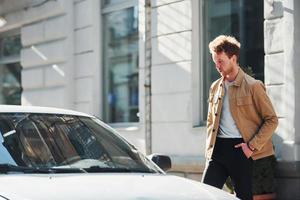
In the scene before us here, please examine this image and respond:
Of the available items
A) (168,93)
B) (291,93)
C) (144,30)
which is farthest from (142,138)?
(291,93)

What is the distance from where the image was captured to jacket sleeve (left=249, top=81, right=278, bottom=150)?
5347 millimetres

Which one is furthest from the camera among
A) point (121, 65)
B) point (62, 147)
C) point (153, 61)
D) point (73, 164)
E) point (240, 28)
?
point (121, 65)

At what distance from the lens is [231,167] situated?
18.0 ft

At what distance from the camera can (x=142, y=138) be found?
10.2m

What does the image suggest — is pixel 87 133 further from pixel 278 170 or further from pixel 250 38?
pixel 250 38

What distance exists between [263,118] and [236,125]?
0.23 meters

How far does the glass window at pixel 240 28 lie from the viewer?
340 inches

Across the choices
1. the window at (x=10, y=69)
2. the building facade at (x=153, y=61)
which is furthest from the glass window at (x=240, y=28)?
the window at (x=10, y=69)

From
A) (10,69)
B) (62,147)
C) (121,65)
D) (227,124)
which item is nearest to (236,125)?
(227,124)

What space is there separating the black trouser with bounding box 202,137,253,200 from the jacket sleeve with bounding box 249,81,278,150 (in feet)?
0.52

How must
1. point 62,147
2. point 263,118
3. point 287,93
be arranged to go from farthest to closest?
point 287,93 < point 263,118 < point 62,147

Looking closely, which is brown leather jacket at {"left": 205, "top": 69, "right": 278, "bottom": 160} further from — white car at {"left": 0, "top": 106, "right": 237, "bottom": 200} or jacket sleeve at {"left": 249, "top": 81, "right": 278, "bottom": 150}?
white car at {"left": 0, "top": 106, "right": 237, "bottom": 200}

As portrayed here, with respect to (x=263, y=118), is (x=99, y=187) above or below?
below

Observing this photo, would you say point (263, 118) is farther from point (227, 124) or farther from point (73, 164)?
point (73, 164)
